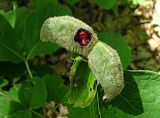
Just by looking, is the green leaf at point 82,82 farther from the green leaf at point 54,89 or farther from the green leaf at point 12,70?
the green leaf at point 12,70

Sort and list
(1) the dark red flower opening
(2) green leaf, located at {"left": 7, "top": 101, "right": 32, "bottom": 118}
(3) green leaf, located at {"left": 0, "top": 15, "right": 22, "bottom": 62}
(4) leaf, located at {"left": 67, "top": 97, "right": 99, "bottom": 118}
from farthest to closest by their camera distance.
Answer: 1. (3) green leaf, located at {"left": 0, "top": 15, "right": 22, "bottom": 62}
2. (2) green leaf, located at {"left": 7, "top": 101, "right": 32, "bottom": 118}
3. (4) leaf, located at {"left": 67, "top": 97, "right": 99, "bottom": 118}
4. (1) the dark red flower opening

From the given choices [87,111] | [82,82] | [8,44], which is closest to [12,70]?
[8,44]

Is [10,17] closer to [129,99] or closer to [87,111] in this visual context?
[87,111]

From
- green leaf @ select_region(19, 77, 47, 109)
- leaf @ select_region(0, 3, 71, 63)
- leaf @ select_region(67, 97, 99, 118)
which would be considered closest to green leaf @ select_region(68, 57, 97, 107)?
leaf @ select_region(67, 97, 99, 118)

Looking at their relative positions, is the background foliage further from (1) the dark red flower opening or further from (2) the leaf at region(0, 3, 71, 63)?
(1) the dark red flower opening

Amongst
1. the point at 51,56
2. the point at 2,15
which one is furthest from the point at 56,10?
the point at 51,56

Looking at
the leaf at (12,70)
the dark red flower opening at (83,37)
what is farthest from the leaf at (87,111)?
the leaf at (12,70)
